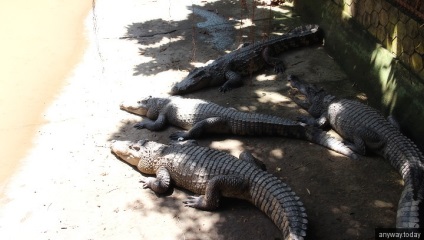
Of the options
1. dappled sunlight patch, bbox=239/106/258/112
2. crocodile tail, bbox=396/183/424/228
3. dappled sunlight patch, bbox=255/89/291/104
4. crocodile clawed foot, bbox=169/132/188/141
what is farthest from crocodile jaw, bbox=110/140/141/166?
crocodile tail, bbox=396/183/424/228

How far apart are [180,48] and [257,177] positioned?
14.7 ft

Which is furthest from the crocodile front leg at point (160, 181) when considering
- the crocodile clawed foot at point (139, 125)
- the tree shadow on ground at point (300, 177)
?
the crocodile clawed foot at point (139, 125)

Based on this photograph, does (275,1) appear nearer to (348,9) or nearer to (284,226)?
(348,9)

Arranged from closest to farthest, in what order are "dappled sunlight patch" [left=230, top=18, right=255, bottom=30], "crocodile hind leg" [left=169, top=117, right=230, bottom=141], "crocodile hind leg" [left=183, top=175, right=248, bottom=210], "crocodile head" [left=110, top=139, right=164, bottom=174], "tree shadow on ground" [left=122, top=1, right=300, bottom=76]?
"crocodile hind leg" [left=183, top=175, right=248, bottom=210] → "crocodile head" [left=110, top=139, right=164, bottom=174] → "crocodile hind leg" [left=169, top=117, right=230, bottom=141] → "tree shadow on ground" [left=122, top=1, right=300, bottom=76] → "dappled sunlight patch" [left=230, top=18, right=255, bottom=30]

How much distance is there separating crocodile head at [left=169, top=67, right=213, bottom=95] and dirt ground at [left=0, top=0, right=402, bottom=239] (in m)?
0.16

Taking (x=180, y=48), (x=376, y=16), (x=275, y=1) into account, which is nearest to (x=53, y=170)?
(x=180, y=48)

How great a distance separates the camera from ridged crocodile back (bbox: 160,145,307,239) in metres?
3.55

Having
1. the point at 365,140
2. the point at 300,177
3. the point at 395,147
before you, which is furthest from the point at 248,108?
the point at 395,147

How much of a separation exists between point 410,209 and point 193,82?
3.79m

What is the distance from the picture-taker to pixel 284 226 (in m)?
3.58

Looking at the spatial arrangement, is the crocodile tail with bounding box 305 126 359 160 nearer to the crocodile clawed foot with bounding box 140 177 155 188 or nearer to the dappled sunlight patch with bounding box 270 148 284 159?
the dappled sunlight patch with bounding box 270 148 284 159

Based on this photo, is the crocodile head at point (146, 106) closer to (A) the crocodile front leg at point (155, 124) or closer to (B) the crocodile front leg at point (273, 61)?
(A) the crocodile front leg at point (155, 124)

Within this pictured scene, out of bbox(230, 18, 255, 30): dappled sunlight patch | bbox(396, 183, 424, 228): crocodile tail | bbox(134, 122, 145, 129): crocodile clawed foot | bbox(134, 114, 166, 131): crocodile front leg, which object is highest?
bbox(396, 183, 424, 228): crocodile tail

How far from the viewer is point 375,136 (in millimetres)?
4465
